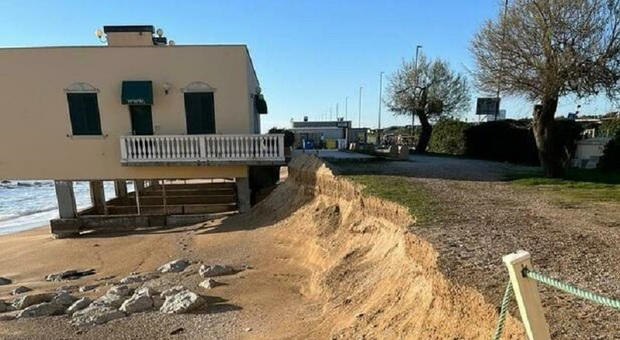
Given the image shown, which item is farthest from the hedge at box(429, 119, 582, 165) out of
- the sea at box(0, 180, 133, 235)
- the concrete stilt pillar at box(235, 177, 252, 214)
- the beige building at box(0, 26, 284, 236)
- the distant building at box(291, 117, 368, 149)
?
the sea at box(0, 180, 133, 235)

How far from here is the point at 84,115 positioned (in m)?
15.4

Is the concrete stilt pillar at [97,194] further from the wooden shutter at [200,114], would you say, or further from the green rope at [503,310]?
the green rope at [503,310]

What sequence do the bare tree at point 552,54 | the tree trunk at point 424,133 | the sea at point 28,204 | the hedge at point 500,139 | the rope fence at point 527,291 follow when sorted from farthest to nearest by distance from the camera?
the tree trunk at point 424,133 < the sea at point 28,204 < the hedge at point 500,139 < the bare tree at point 552,54 < the rope fence at point 527,291

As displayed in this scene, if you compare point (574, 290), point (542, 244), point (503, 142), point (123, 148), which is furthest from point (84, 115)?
point (503, 142)

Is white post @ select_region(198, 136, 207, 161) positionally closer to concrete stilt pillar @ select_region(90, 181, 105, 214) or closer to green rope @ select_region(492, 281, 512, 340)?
concrete stilt pillar @ select_region(90, 181, 105, 214)

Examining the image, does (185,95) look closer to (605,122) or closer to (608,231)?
(608,231)

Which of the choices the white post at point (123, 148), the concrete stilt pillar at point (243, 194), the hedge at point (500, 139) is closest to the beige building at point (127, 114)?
the white post at point (123, 148)

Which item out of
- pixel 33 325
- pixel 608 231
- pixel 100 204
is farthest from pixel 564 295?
pixel 100 204

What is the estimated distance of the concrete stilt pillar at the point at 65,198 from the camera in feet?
53.3

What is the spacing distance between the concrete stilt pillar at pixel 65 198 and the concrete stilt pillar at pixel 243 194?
A: 705 centimetres

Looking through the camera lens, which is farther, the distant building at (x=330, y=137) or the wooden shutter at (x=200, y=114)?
the distant building at (x=330, y=137)

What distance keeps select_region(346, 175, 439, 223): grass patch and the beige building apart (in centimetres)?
553

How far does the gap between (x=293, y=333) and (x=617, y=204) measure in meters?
6.58

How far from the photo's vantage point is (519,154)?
60.6 ft
